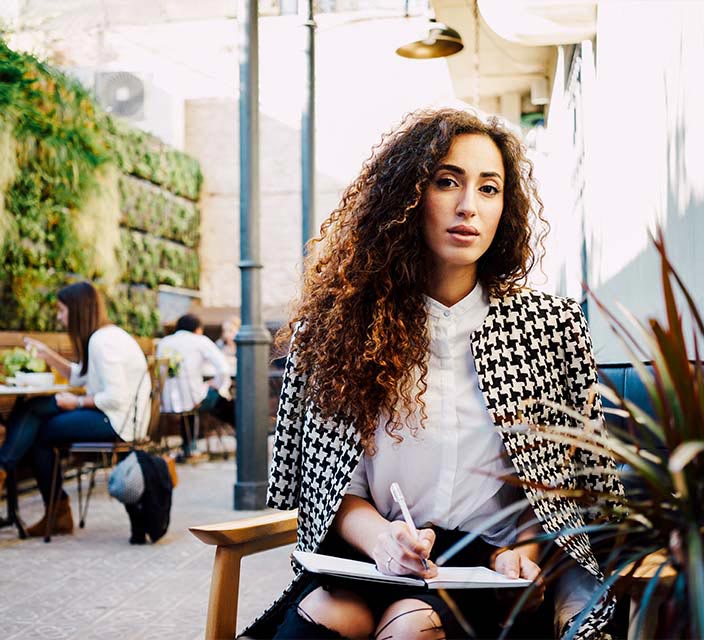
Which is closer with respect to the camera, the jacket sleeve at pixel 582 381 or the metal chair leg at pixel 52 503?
the jacket sleeve at pixel 582 381

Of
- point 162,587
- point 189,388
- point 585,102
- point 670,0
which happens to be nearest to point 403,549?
point 670,0

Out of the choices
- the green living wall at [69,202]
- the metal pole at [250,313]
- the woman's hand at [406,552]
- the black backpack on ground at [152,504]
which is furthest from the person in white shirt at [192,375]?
the woman's hand at [406,552]

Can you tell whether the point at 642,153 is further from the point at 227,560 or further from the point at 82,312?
the point at 82,312

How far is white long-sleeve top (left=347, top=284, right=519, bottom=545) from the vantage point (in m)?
1.71

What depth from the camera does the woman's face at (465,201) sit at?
1786mm

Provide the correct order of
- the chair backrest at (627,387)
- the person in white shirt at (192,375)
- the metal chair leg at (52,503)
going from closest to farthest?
the chair backrest at (627,387) < the metal chair leg at (52,503) < the person in white shirt at (192,375)

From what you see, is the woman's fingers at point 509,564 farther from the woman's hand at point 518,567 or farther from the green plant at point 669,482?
the green plant at point 669,482

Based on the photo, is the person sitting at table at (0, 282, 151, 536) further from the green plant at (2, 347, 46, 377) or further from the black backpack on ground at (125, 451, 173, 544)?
the black backpack on ground at (125, 451, 173, 544)

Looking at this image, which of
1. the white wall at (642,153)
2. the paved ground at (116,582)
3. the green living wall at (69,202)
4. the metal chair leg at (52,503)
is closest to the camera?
the white wall at (642,153)

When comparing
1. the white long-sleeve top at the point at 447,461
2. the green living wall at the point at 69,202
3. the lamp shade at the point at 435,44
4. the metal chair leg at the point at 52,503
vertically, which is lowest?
the metal chair leg at the point at 52,503

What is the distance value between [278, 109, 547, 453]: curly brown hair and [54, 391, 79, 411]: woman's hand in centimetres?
349

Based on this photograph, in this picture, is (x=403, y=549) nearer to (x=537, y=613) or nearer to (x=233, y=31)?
(x=537, y=613)

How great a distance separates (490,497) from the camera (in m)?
1.72

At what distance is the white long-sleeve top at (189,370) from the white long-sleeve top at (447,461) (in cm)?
625
